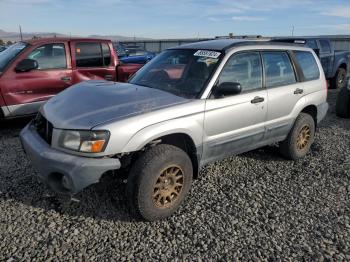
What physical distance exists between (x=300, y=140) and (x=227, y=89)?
6.72 ft

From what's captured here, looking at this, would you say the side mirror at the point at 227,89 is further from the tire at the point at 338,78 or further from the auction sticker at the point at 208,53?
the tire at the point at 338,78

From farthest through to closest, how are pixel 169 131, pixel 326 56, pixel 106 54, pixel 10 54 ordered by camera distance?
pixel 326 56 < pixel 106 54 < pixel 10 54 < pixel 169 131

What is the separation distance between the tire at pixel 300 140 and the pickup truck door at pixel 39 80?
12.9 ft

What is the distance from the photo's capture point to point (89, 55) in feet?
21.8

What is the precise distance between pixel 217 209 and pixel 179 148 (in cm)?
79

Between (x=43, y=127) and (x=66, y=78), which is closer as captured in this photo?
(x=43, y=127)

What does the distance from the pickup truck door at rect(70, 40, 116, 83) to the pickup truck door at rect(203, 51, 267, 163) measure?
137 inches

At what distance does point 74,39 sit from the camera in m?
6.52

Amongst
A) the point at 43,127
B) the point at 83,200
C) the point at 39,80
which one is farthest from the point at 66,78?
the point at 83,200

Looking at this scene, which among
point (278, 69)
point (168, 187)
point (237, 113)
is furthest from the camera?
point (278, 69)

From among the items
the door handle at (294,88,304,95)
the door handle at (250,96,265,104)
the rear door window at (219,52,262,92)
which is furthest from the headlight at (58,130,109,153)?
the door handle at (294,88,304,95)

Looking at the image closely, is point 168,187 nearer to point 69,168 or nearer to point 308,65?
point 69,168

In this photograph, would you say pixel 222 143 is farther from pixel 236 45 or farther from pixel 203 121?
pixel 236 45

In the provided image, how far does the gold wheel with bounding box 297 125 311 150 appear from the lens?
5.01m
